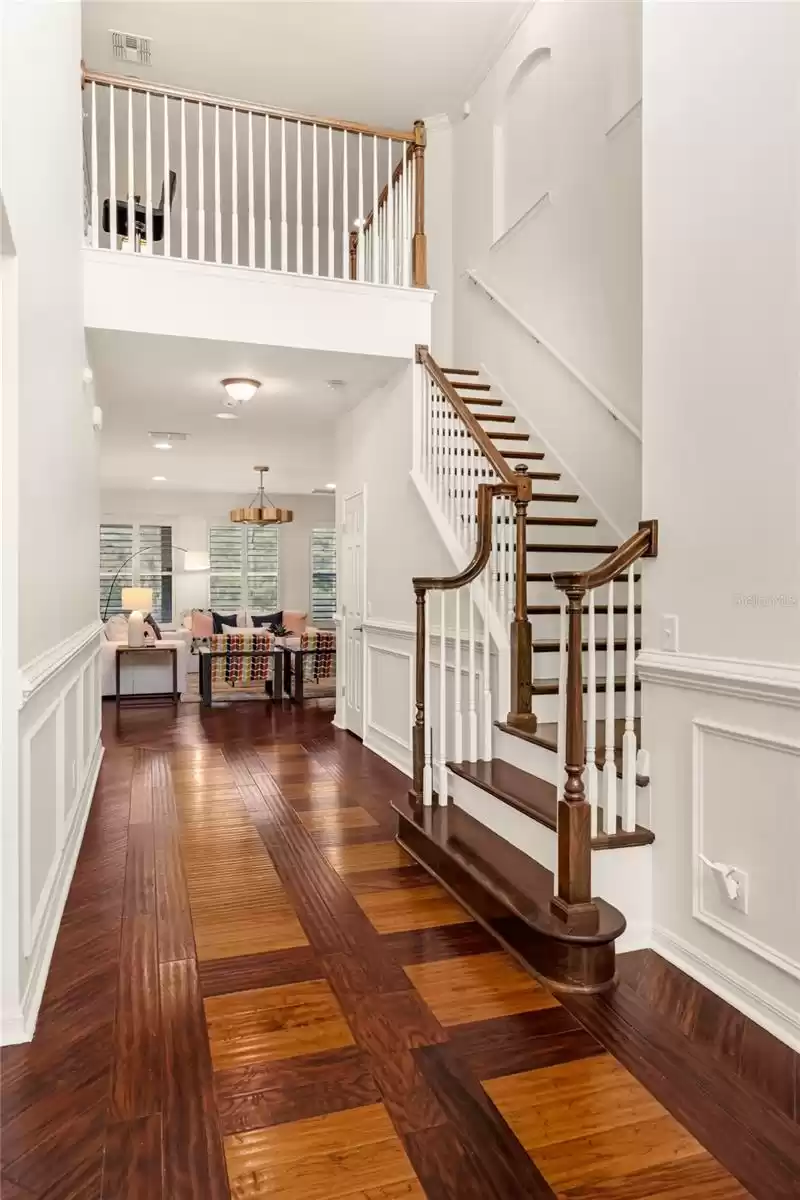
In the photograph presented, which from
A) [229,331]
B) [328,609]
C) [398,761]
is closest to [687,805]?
[398,761]

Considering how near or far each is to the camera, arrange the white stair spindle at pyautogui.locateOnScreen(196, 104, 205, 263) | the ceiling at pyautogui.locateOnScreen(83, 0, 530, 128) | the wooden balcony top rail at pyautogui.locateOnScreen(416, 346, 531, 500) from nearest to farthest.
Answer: the wooden balcony top rail at pyautogui.locateOnScreen(416, 346, 531, 500) → the white stair spindle at pyautogui.locateOnScreen(196, 104, 205, 263) → the ceiling at pyautogui.locateOnScreen(83, 0, 530, 128)

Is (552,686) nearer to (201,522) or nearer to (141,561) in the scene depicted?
(201,522)

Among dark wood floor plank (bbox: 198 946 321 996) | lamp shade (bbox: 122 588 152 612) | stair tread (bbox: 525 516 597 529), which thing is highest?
stair tread (bbox: 525 516 597 529)

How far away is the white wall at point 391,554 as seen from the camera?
5227 mm

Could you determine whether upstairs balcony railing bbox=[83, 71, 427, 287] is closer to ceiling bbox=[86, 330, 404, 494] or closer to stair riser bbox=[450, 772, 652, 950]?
ceiling bbox=[86, 330, 404, 494]

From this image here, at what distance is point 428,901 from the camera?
10.3 feet

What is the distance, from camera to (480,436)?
4.14 m

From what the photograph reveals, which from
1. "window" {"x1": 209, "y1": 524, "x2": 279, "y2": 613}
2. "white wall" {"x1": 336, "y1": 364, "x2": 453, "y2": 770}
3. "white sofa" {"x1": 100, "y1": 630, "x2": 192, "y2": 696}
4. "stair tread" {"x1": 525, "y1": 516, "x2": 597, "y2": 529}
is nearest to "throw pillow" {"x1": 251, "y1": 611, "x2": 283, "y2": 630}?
"window" {"x1": 209, "y1": 524, "x2": 279, "y2": 613}

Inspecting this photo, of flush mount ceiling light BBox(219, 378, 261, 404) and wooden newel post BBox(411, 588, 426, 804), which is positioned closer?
wooden newel post BBox(411, 588, 426, 804)

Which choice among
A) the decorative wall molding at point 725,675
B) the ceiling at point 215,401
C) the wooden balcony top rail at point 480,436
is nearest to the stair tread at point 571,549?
the wooden balcony top rail at point 480,436

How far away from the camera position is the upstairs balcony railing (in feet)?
15.3

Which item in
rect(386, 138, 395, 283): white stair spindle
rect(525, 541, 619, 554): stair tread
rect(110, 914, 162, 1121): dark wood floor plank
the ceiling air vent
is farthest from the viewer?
the ceiling air vent

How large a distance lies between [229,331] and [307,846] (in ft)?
9.85

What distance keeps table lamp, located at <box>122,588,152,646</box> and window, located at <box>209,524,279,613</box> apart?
4.66 meters
